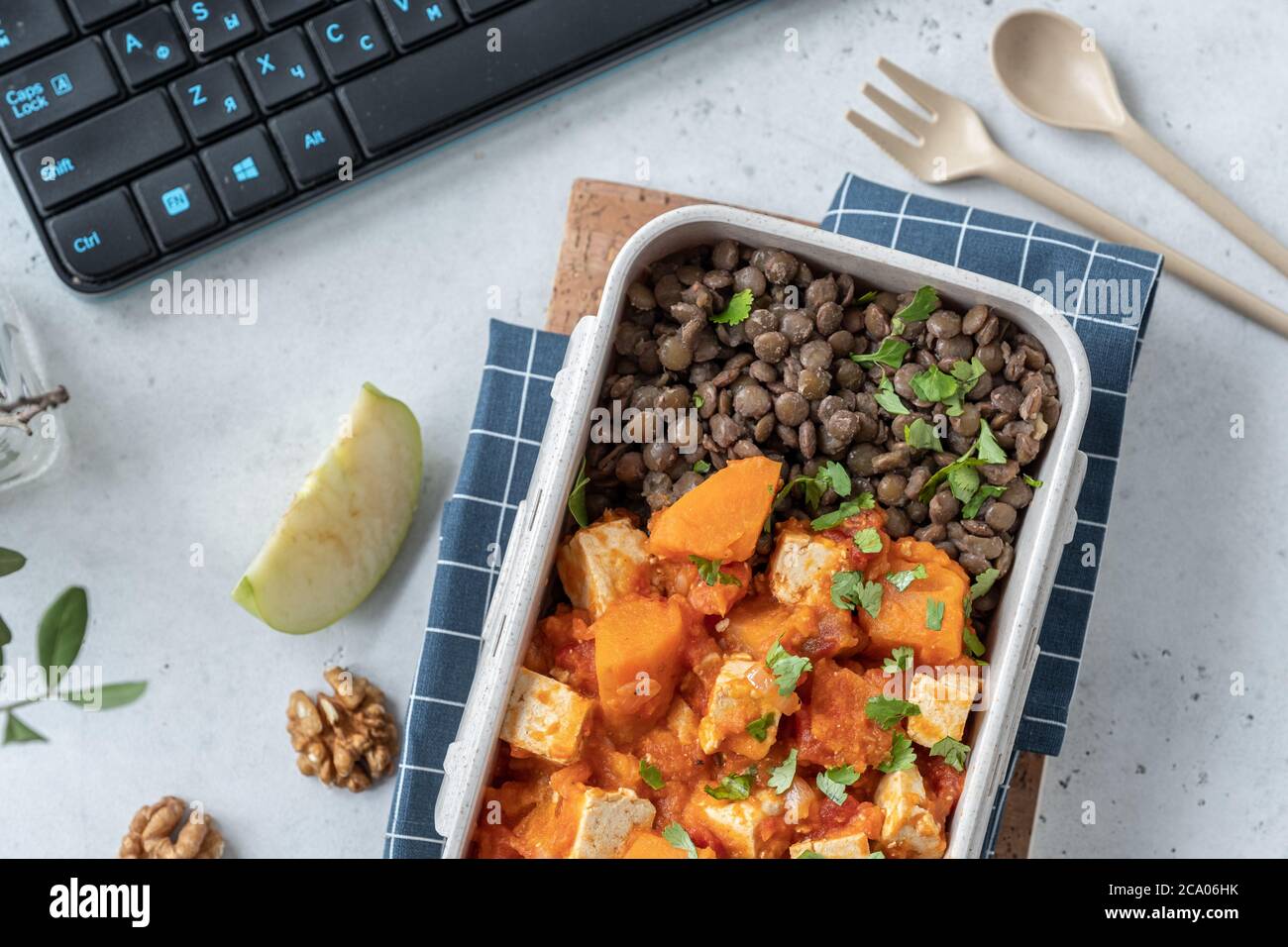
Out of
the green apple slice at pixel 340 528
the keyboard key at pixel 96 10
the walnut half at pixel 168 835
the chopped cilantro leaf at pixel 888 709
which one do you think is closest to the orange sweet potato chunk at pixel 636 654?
the chopped cilantro leaf at pixel 888 709

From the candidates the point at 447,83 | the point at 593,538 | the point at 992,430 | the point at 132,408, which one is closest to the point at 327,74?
the point at 447,83

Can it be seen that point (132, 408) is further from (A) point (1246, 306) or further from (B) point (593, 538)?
(A) point (1246, 306)

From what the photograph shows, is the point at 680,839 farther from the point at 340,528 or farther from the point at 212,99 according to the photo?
the point at 212,99

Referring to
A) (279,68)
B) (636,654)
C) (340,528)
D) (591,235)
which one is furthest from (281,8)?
(636,654)

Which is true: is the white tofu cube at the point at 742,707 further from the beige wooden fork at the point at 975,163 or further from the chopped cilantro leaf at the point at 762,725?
the beige wooden fork at the point at 975,163

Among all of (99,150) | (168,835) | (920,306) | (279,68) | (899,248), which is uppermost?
(279,68)

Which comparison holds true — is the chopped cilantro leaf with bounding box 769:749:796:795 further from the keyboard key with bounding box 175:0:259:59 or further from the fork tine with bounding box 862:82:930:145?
the keyboard key with bounding box 175:0:259:59
